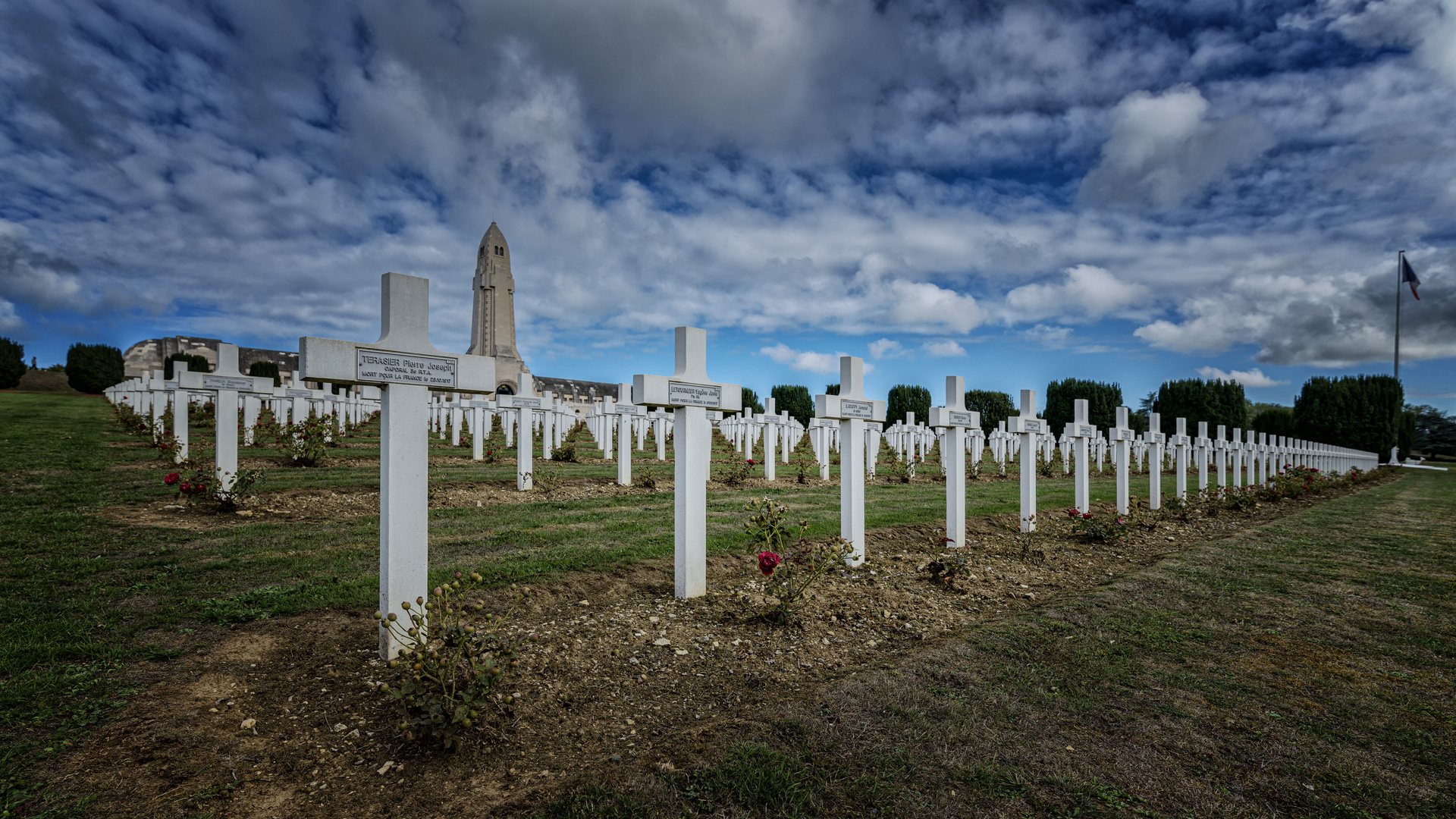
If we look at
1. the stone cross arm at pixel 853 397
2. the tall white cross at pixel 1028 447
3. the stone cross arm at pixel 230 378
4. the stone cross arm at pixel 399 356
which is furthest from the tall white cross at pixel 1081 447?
the stone cross arm at pixel 230 378

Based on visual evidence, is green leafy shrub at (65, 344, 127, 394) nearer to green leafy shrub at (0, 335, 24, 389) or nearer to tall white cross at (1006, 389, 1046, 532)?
green leafy shrub at (0, 335, 24, 389)

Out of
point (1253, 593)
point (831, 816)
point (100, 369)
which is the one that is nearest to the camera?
point (831, 816)

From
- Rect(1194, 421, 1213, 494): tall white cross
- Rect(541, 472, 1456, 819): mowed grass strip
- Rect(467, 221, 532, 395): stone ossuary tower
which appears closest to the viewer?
Rect(541, 472, 1456, 819): mowed grass strip

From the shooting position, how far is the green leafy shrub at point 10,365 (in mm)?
41156

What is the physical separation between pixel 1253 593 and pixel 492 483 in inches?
429

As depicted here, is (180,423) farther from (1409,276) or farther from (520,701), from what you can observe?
(1409,276)

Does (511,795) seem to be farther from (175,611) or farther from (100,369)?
(100,369)

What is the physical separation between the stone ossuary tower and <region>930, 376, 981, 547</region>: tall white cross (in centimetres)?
4812

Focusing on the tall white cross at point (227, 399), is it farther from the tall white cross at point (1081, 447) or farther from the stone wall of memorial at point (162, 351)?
the stone wall of memorial at point (162, 351)

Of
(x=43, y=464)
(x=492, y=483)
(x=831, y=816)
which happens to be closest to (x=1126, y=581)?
(x=831, y=816)

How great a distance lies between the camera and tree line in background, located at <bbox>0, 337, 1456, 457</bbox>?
138 feet

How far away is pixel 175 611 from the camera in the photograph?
437 centimetres

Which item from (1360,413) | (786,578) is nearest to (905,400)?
(1360,413)

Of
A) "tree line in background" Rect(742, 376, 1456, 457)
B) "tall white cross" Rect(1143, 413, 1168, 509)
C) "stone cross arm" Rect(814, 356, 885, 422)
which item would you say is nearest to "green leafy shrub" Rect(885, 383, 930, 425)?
"tree line in background" Rect(742, 376, 1456, 457)
